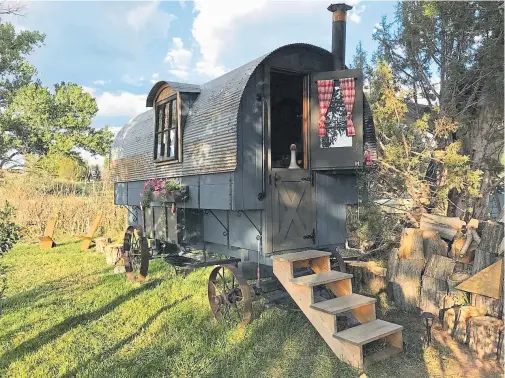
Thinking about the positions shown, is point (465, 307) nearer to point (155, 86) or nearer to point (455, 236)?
point (455, 236)

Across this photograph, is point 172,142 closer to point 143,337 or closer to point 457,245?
point 143,337

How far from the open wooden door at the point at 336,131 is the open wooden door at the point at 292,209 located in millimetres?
336

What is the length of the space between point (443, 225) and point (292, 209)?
3.08 m

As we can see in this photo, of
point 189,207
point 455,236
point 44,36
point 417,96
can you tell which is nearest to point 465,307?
point 455,236

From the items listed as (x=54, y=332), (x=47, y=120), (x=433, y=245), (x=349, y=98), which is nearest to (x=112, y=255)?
(x=54, y=332)

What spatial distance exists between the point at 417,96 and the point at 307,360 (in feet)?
20.5

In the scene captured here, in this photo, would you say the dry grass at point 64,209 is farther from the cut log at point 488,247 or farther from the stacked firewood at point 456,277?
the cut log at point 488,247

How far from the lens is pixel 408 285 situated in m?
5.88

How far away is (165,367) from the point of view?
413 cm

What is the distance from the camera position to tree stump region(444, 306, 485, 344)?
4742 mm

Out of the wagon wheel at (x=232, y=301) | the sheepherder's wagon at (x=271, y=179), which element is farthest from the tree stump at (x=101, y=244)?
the wagon wheel at (x=232, y=301)

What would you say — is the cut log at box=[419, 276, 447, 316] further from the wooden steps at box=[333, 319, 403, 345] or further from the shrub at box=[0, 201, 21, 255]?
the shrub at box=[0, 201, 21, 255]

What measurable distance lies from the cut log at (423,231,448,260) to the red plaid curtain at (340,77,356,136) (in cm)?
235

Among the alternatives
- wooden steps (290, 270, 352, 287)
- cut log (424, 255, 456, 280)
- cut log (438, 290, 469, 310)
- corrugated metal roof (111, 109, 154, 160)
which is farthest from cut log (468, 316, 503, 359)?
corrugated metal roof (111, 109, 154, 160)
